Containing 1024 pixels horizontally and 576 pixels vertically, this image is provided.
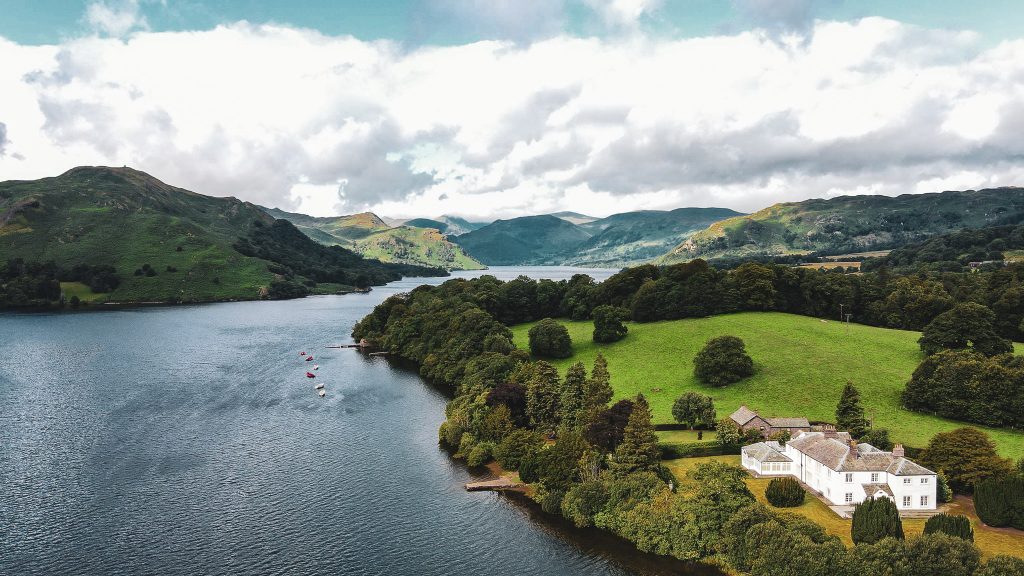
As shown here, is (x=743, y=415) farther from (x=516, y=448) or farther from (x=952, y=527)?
(x=952, y=527)

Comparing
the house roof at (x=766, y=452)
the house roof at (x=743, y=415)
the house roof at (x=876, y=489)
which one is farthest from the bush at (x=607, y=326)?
the house roof at (x=876, y=489)

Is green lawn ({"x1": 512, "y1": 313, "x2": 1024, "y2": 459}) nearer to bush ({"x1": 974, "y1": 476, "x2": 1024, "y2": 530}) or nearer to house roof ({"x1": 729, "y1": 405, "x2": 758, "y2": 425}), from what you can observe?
house roof ({"x1": 729, "y1": 405, "x2": 758, "y2": 425})

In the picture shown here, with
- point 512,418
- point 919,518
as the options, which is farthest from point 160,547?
point 919,518

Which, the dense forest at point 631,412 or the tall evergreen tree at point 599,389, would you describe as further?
the tall evergreen tree at point 599,389

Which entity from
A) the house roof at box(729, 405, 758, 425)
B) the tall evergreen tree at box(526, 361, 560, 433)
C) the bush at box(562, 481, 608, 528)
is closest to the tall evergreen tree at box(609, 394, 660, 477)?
the bush at box(562, 481, 608, 528)

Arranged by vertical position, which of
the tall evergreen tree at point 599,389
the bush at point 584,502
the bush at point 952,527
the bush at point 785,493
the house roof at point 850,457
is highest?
the tall evergreen tree at point 599,389

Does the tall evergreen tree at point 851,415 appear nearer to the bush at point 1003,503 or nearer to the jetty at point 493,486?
the bush at point 1003,503
